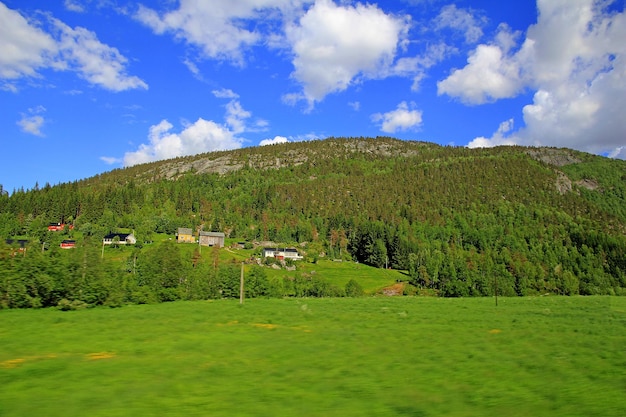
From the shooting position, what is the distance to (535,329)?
2273 centimetres

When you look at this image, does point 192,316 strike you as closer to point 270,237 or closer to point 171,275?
point 171,275

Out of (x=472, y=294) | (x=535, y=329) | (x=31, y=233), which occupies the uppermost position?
(x=31, y=233)

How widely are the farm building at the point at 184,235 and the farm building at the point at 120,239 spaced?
24449 mm

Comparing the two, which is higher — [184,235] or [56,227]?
[56,227]

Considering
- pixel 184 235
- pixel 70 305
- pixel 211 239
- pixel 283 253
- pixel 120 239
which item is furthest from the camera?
pixel 184 235

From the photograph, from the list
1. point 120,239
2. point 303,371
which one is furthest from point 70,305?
point 120,239

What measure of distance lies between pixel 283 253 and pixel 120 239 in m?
58.4

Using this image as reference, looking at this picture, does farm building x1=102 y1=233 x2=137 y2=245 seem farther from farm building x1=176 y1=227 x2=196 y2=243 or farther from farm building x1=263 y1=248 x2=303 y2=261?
farm building x1=263 y1=248 x2=303 y2=261

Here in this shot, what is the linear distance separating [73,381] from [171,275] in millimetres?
55738

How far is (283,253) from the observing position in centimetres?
15000

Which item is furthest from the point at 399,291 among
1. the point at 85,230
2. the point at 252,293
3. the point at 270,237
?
the point at 85,230

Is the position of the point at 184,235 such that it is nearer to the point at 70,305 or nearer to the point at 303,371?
the point at 70,305

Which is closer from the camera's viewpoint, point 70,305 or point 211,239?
point 70,305

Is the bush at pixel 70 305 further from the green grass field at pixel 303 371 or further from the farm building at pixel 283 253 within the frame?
the farm building at pixel 283 253
